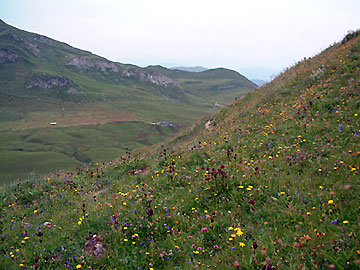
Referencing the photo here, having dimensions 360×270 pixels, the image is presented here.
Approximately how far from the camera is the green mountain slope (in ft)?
14.0

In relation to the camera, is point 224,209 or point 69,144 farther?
point 69,144

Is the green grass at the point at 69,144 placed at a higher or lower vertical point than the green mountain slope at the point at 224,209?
lower

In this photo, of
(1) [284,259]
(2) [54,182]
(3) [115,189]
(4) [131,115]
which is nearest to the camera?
(1) [284,259]

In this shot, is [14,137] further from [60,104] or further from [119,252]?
[119,252]

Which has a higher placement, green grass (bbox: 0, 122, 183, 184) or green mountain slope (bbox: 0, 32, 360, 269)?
green mountain slope (bbox: 0, 32, 360, 269)

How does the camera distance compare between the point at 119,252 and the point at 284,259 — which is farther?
the point at 119,252

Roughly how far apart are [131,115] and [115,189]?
528 feet

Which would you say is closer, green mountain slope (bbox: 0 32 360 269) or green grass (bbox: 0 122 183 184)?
green mountain slope (bbox: 0 32 360 269)

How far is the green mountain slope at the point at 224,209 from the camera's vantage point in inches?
168

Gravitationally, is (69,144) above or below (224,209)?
below

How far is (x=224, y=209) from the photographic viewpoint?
5625 millimetres

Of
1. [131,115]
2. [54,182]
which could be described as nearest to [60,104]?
[131,115]

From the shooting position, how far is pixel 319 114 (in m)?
8.74

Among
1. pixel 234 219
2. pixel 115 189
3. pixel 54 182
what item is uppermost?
pixel 234 219
